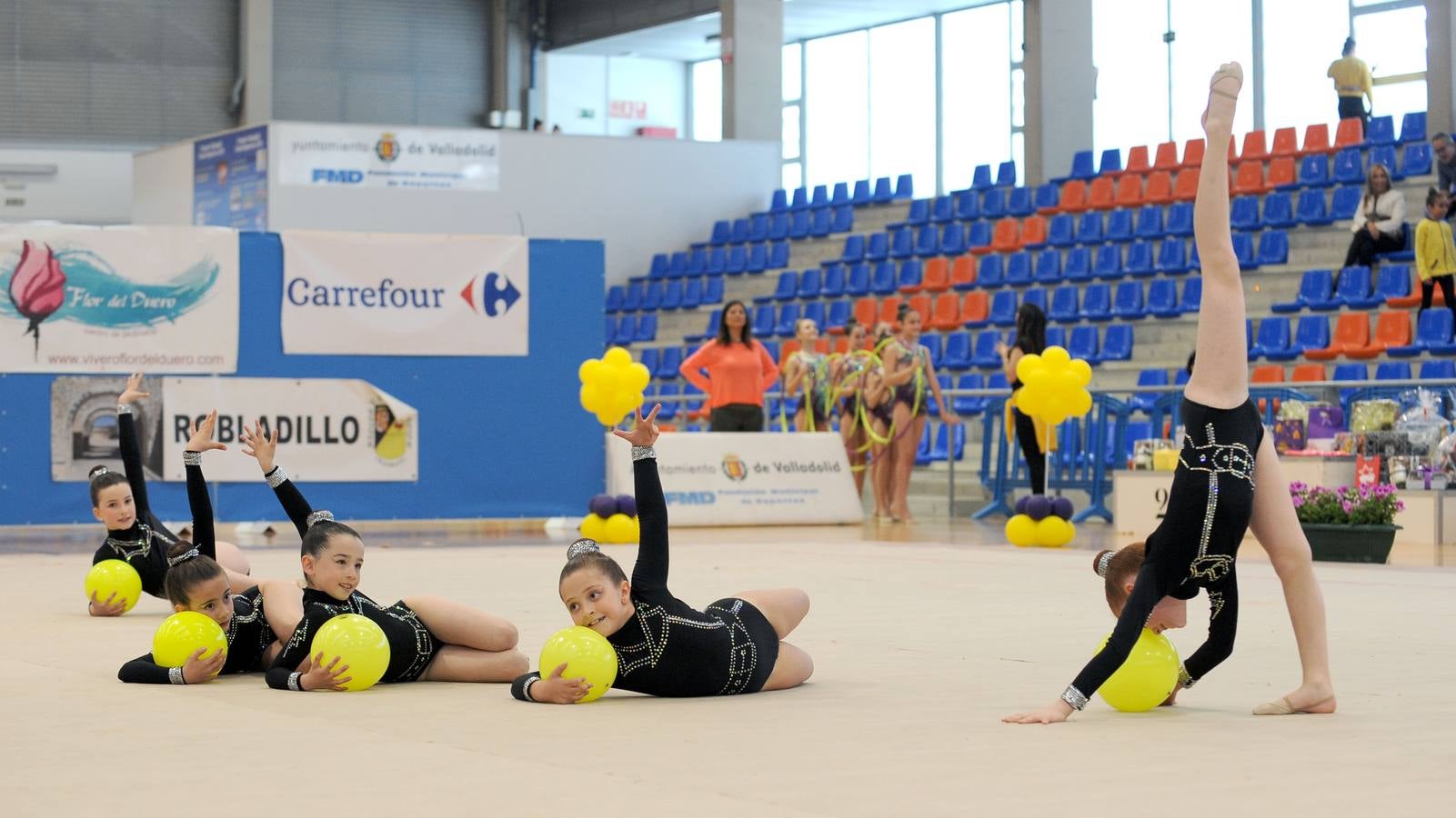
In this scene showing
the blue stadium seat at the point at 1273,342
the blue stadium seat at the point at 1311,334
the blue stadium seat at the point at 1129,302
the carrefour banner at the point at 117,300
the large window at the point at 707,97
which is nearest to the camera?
the carrefour banner at the point at 117,300

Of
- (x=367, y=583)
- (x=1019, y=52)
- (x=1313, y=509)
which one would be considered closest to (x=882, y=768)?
(x=367, y=583)

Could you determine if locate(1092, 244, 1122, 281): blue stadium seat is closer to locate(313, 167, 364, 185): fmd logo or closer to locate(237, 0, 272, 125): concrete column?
locate(313, 167, 364, 185): fmd logo

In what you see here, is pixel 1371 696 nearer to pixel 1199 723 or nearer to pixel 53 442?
pixel 1199 723

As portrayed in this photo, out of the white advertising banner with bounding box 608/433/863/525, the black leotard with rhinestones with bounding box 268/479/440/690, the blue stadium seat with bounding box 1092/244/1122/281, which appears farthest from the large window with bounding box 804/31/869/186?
the black leotard with rhinestones with bounding box 268/479/440/690

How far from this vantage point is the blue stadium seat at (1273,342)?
18.3 metres

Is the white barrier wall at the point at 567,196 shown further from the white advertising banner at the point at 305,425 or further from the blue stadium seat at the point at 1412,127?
the white advertising banner at the point at 305,425

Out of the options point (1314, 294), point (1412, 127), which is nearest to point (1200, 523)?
point (1314, 294)

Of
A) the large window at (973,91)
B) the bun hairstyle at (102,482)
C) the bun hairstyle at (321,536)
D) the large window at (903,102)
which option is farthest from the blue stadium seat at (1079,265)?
the bun hairstyle at (321,536)

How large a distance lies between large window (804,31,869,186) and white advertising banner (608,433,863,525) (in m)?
16.6

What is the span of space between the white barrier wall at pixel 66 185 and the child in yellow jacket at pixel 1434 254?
2060cm

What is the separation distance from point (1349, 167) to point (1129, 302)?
3.01 metres

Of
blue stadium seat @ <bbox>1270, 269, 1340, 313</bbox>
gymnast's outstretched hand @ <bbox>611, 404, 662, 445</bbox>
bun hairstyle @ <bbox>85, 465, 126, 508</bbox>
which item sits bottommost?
bun hairstyle @ <bbox>85, 465, 126, 508</bbox>

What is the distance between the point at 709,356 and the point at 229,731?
10.9m

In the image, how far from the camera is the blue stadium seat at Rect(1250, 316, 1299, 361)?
720 inches
